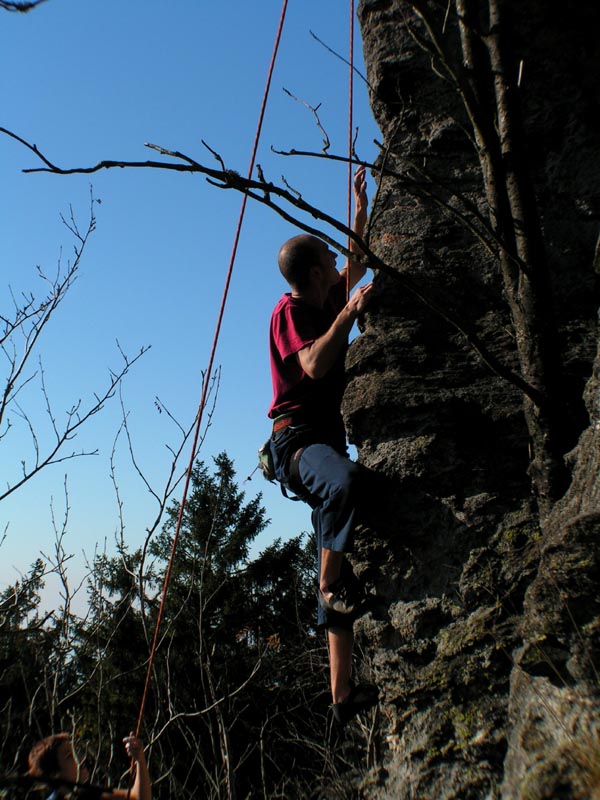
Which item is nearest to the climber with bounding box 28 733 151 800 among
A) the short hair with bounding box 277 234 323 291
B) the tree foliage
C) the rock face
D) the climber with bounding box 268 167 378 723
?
the climber with bounding box 268 167 378 723

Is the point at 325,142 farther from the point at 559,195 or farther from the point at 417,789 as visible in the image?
the point at 417,789

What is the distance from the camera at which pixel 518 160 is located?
2.62 m

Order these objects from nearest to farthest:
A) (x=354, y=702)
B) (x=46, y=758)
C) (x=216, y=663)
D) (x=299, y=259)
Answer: (x=354, y=702)
(x=299, y=259)
(x=46, y=758)
(x=216, y=663)

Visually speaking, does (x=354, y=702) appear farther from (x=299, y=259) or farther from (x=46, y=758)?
(x=299, y=259)

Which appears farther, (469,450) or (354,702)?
(354,702)

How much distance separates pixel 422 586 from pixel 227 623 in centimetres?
1279

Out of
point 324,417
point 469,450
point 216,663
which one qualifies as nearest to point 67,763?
point 324,417

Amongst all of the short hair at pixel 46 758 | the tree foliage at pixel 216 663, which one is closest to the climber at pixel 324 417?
the short hair at pixel 46 758

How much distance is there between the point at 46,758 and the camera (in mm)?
3842

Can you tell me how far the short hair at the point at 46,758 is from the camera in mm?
3771

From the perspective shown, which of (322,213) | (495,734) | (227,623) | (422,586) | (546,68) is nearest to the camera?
(322,213)

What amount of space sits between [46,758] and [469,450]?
8.35 ft

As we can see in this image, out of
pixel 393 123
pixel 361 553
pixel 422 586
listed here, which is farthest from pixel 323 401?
pixel 393 123

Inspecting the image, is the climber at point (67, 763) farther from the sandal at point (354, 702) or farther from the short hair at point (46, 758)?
the sandal at point (354, 702)
